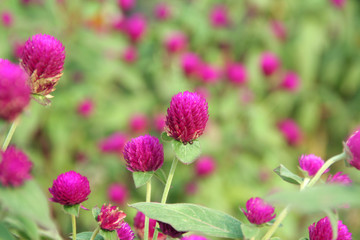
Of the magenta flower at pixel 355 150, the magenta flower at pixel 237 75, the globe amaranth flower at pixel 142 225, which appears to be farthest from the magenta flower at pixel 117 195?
the magenta flower at pixel 355 150

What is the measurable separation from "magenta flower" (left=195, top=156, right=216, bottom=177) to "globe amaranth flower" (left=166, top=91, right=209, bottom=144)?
71.1 inches

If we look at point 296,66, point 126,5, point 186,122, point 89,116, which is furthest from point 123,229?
point 296,66

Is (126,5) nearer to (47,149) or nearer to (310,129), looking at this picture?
(47,149)

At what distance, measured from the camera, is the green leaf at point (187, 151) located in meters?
0.75

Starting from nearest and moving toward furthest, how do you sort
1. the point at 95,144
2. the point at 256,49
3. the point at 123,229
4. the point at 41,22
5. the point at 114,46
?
the point at 123,229 → the point at 41,22 → the point at 95,144 → the point at 114,46 → the point at 256,49

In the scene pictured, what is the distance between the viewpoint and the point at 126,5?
3205mm

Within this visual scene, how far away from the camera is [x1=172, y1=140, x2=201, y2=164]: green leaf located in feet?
2.48

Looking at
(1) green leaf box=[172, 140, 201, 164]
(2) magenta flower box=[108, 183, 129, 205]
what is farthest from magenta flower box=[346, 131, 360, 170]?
(2) magenta flower box=[108, 183, 129, 205]

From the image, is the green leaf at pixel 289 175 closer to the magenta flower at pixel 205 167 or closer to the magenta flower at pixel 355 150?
the magenta flower at pixel 355 150

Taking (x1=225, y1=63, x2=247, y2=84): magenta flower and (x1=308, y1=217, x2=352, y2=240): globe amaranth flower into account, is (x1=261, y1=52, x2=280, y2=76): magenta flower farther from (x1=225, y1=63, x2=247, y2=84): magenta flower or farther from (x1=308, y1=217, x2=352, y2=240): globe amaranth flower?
(x1=308, y1=217, x2=352, y2=240): globe amaranth flower

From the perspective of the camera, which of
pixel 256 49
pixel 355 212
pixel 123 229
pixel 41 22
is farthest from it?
pixel 355 212

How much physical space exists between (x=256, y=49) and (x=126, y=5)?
0.87 meters

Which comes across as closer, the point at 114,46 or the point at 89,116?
the point at 89,116

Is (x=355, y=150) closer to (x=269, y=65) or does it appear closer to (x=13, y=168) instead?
(x=13, y=168)
